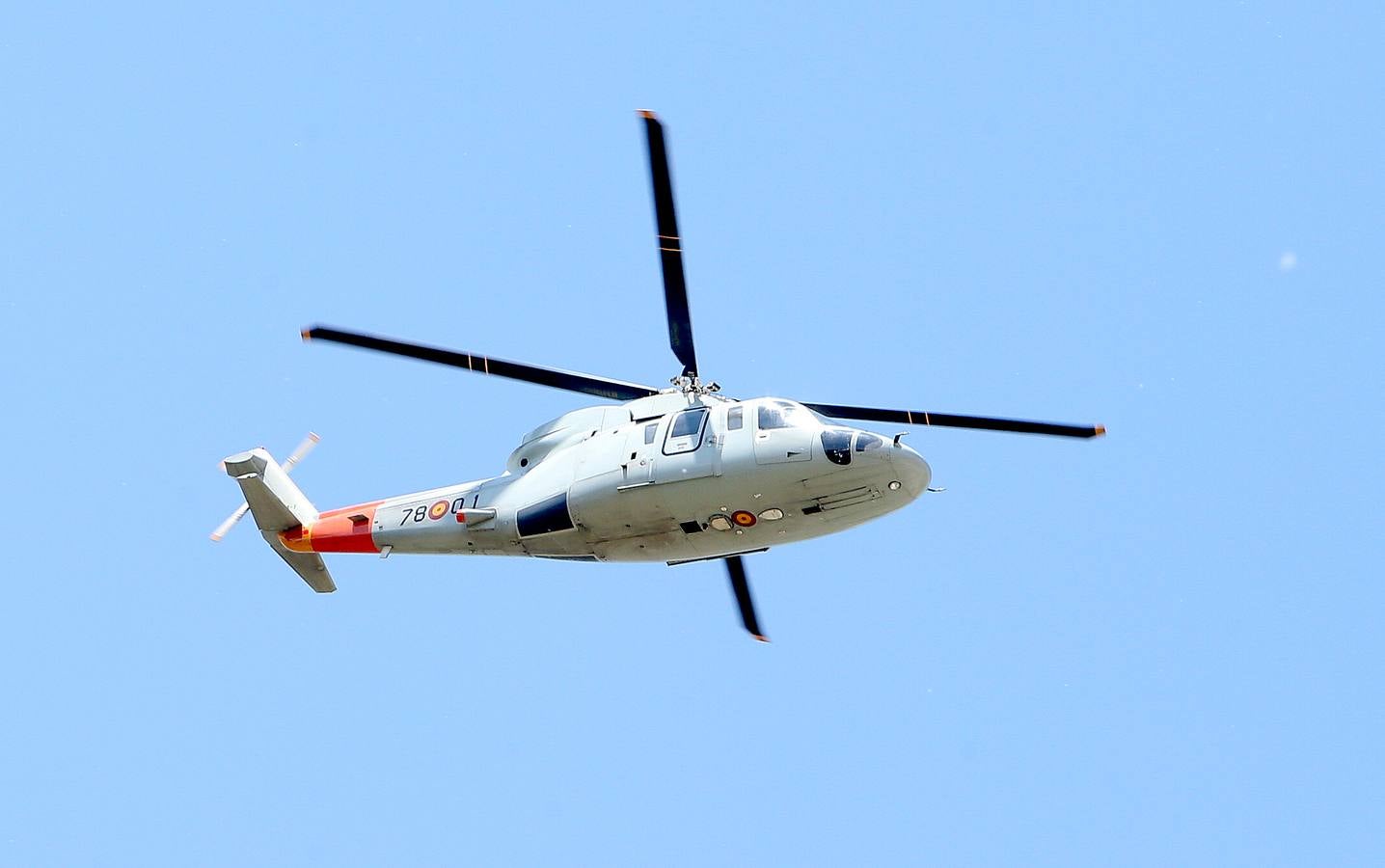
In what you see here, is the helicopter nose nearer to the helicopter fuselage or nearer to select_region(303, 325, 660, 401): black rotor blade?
the helicopter fuselage

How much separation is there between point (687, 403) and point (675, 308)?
1.78m

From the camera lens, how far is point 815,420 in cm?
2561

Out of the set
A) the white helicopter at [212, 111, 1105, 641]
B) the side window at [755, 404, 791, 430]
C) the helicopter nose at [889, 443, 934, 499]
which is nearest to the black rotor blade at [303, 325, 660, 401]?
the white helicopter at [212, 111, 1105, 641]

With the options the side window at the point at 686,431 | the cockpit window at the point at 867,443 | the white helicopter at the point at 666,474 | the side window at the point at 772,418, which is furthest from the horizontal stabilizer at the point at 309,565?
the cockpit window at the point at 867,443

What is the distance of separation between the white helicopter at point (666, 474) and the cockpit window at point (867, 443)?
0.02m

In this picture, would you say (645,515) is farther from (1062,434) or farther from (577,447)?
(1062,434)

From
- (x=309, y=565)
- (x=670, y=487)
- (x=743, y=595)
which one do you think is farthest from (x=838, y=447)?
(x=309, y=565)

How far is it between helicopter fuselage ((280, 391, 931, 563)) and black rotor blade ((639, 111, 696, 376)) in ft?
3.07

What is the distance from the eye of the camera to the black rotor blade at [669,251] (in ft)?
79.0

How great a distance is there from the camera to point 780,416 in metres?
25.6

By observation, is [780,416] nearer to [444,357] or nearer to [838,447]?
[838,447]

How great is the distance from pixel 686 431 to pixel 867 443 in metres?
3.22

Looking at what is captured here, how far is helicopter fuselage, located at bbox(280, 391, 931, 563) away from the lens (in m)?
25.0

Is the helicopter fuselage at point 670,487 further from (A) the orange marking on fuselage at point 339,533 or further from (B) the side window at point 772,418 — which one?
(A) the orange marking on fuselage at point 339,533
